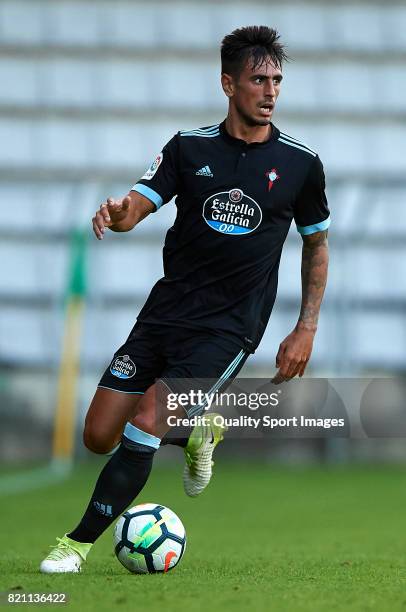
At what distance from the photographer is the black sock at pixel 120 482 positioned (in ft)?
14.9

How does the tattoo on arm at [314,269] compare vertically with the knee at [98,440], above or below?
above

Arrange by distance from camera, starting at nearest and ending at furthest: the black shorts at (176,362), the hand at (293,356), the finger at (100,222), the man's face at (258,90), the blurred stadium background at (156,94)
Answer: the finger at (100,222) → the black shorts at (176,362) → the man's face at (258,90) → the hand at (293,356) → the blurred stadium background at (156,94)

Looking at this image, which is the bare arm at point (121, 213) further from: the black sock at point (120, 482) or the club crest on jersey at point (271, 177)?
the black sock at point (120, 482)

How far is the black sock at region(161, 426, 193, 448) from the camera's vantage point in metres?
4.68

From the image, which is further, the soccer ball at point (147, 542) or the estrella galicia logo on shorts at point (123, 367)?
the estrella galicia logo on shorts at point (123, 367)

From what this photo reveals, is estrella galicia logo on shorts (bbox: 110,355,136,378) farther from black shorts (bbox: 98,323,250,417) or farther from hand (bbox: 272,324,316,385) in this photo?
hand (bbox: 272,324,316,385)

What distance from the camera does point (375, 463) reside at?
1360 cm

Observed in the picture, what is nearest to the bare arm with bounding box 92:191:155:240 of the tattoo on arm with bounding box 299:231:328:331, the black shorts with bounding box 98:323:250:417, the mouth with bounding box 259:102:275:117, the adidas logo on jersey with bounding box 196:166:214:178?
the adidas logo on jersey with bounding box 196:166:214:178

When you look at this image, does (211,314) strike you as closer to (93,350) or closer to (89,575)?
(89,575)

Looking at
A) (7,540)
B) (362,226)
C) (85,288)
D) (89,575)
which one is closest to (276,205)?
(89,575)

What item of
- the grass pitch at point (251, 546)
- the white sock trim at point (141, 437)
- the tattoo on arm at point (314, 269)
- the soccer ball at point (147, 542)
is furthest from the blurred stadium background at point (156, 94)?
the white sock trim at point (141, 437)

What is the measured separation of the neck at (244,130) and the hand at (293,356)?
788 millimetres

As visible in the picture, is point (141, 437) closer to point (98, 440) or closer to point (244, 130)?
point (98, 440)

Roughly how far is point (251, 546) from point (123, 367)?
1.84 meters
